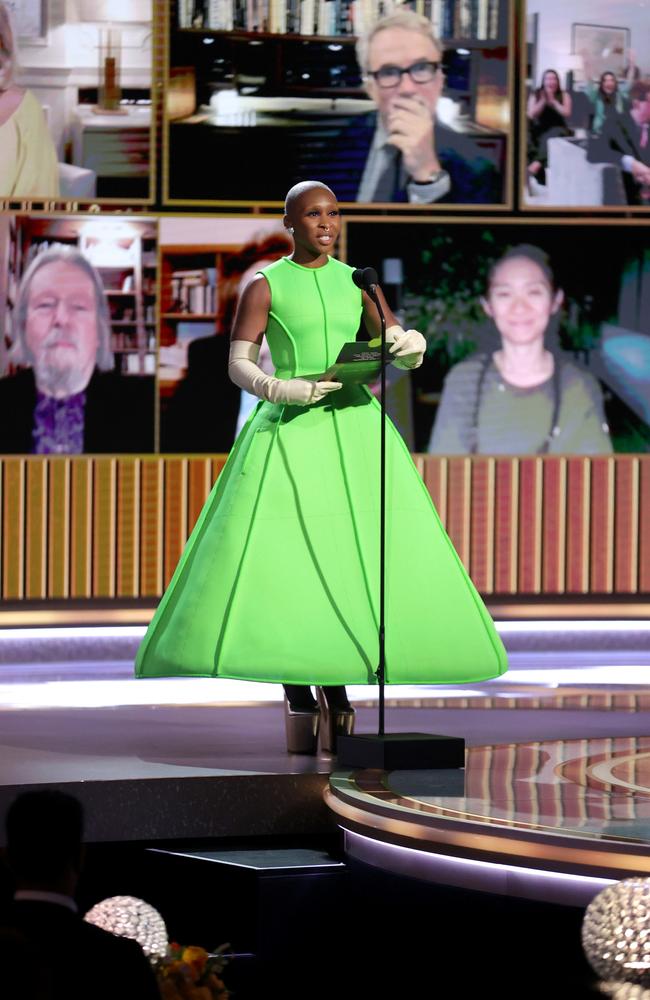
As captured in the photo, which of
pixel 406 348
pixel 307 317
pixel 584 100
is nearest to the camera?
pixel 406 348

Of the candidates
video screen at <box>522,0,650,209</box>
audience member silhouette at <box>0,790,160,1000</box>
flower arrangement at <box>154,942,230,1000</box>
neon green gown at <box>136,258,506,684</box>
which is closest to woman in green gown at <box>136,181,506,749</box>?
neon green gown at <box>136,258,506,684</box>

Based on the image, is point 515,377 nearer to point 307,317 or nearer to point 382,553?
point 307,317

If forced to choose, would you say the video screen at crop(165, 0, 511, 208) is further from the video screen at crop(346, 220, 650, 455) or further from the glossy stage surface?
the glossy stage surface

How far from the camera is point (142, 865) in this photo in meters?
4.48

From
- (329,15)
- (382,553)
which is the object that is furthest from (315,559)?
(329,15)

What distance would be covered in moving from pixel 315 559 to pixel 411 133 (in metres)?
3.98

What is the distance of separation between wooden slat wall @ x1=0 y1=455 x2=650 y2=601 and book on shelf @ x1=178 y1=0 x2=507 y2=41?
71.9 inches

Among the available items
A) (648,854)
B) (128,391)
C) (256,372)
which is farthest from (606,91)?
(648,854)

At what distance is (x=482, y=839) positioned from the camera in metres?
3.67

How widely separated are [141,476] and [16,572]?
668 mm

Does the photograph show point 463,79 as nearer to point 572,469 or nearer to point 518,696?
point 572,469

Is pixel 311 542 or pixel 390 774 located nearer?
pixel 390 774

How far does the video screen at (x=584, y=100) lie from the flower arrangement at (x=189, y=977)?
5890mm

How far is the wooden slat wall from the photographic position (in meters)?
8.32
